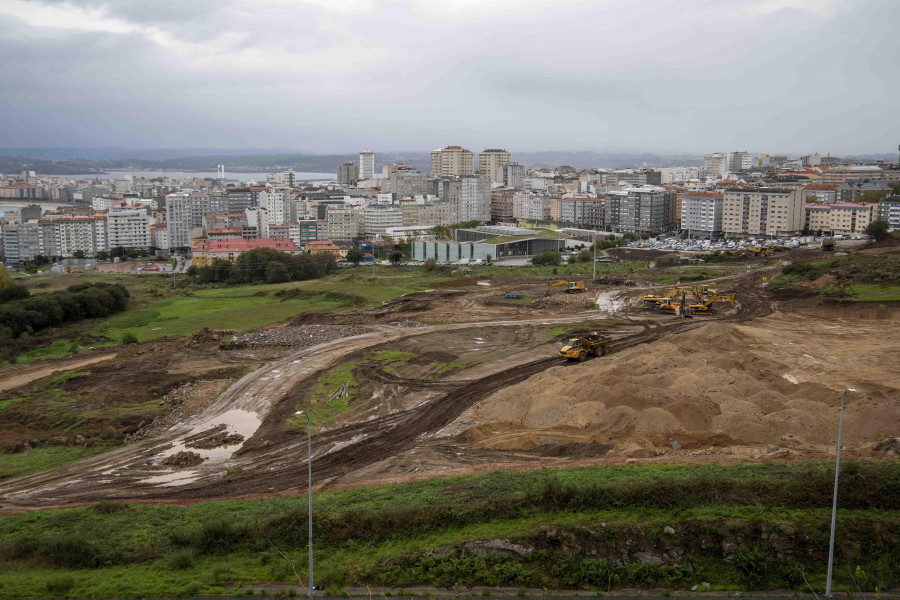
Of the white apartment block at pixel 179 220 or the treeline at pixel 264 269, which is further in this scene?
the white apartment block at pixel 179 220

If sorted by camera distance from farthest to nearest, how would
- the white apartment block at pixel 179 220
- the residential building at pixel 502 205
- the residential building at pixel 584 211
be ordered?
the residential building at pixel 502 205, the residential building at pixel 584 211, the white apartment block at pixel 179 220

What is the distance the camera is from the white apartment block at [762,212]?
73.7 metres

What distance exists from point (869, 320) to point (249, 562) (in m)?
29.8

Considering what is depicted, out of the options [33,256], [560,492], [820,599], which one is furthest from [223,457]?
[33,256]

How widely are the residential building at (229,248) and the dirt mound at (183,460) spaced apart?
55303 mm

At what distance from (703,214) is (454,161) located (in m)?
70.3

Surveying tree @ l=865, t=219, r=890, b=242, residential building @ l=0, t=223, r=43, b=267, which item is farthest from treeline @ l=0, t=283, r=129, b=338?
tree @ l=865, t=219, r=890, b=242

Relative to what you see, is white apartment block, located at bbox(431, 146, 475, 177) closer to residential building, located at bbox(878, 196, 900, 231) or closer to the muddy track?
residential building, located at bbox(878, 196, 900, 231)

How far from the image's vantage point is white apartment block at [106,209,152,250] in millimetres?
94188

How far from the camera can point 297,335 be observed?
3288 cm

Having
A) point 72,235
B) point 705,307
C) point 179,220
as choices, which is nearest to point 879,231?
point 705,307

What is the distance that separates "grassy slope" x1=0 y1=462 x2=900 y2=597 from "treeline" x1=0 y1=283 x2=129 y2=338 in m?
26.1

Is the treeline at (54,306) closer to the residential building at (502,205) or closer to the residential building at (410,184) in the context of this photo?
the residential building at (502,205)

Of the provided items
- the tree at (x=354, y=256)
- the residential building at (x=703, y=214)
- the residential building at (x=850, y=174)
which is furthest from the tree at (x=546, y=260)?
the residential building at (x=850, y=174)
